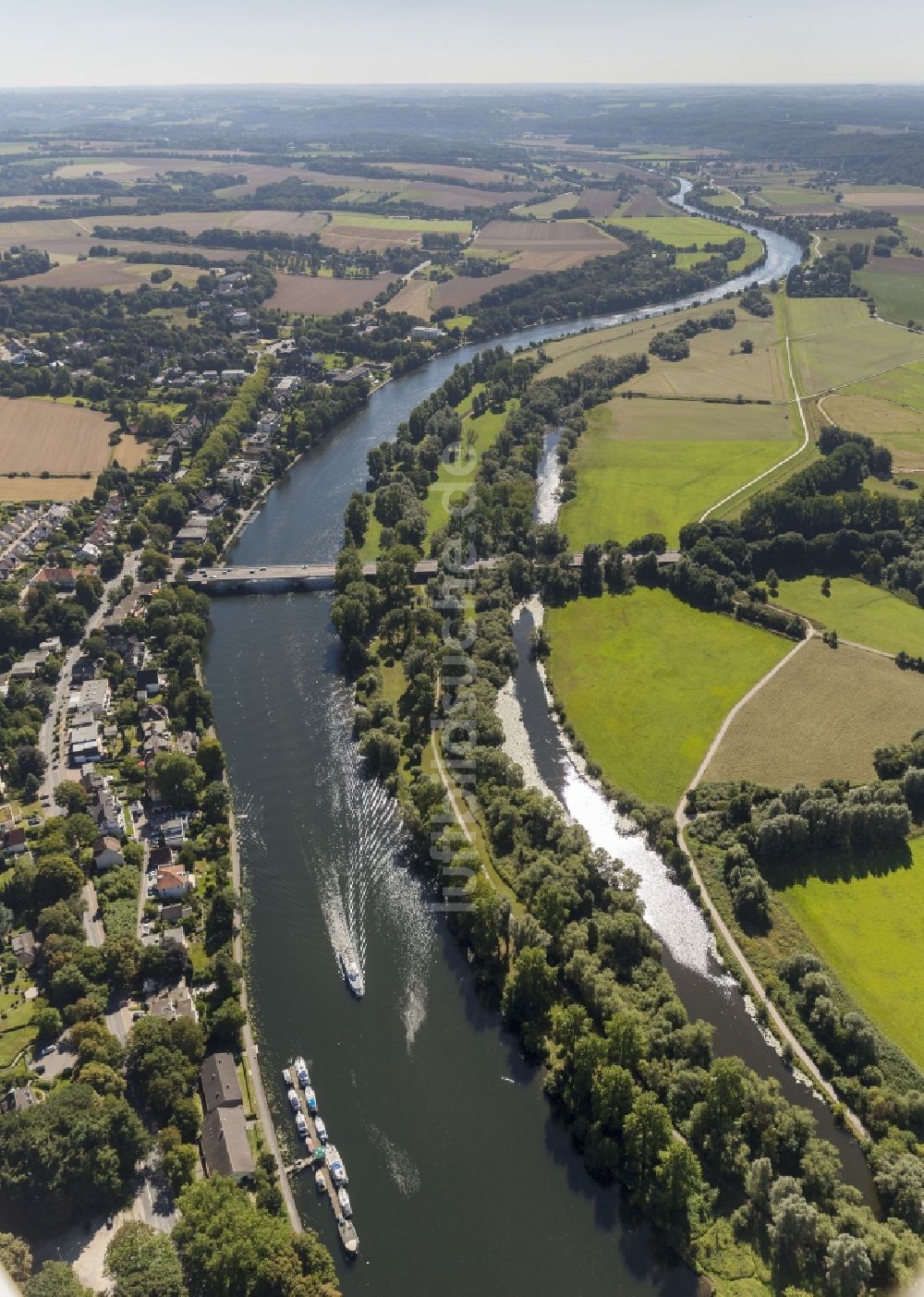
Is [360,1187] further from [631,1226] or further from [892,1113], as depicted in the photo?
[892,1113]

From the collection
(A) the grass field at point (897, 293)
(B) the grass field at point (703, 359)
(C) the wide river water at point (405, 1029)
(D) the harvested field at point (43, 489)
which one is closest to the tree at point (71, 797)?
(C) the wide river water at point (405, 1029)

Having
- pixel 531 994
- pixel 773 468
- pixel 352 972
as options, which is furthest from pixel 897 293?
pixel 352 972

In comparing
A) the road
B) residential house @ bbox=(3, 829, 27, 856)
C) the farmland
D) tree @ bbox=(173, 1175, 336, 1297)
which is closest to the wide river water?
tree @ bbox=(173, 1175, 336, 1297)

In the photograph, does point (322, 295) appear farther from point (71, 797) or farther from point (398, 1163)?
point (398, 1163)

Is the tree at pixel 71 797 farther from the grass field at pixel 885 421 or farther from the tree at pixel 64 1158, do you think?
the grass field at pixel 885 421

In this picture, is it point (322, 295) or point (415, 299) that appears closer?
point (415, 299)

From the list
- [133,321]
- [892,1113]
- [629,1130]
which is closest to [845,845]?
[892,1113]
